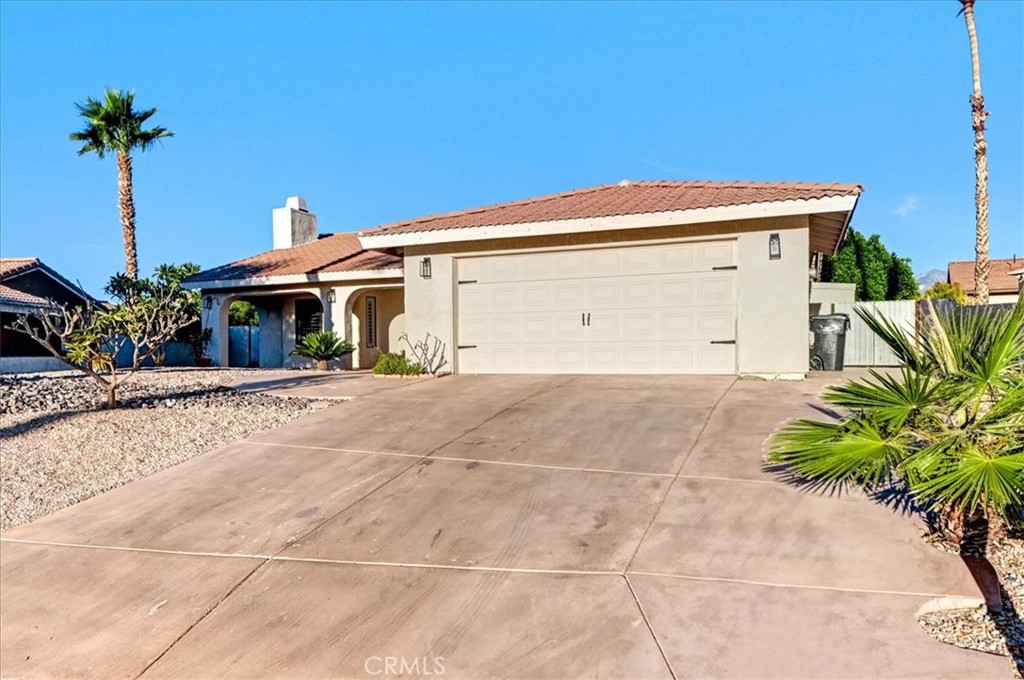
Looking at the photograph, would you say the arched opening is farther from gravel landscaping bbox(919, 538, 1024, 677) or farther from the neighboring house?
gravel landscaping bbox(919, 538, 1024, 677)

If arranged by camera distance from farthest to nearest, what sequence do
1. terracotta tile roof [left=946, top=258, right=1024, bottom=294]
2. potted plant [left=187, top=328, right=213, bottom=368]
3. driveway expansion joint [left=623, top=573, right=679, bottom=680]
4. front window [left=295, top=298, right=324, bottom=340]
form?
terracotta tile roof [left=946, top=258, right=1024, bottom=294] < potted plant [left=187, top=328, right=213, bottom=368] < front window [left=295, top=298, right=324, bottom=340] < driveway expansion joint [left=623, top=573, right=679, bottom=680]

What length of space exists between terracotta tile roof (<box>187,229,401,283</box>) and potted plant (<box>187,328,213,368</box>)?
1931 millimetres

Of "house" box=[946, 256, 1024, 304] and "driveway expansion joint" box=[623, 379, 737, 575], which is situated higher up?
"house" box=[946, 256, 1024, 304]

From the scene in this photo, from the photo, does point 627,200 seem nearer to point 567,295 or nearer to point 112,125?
point 567,295

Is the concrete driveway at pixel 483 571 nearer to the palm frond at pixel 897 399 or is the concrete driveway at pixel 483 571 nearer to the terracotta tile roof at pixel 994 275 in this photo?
the palm frond at pixel 897 399

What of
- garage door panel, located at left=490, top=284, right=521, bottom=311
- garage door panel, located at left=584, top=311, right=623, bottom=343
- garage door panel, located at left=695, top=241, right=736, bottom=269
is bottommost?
garage door panel, located at left=584, top=311, right=623, bottom=343

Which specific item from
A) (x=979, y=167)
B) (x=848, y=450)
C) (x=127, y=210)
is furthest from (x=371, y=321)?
(x=979, y=167)

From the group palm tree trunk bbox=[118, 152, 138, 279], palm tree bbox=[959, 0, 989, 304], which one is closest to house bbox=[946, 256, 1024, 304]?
palm tree bbox=[959, 0, 989, 304]

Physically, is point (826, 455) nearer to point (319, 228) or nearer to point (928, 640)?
point (928, 640)

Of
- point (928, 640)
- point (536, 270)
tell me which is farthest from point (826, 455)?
point (536, 270)

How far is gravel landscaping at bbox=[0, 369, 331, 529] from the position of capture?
20.6ft

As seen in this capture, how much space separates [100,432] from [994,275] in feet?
120

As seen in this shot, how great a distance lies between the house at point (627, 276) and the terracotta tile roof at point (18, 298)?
1561 cm

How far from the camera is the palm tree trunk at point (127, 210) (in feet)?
73.8
